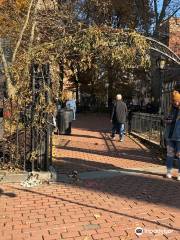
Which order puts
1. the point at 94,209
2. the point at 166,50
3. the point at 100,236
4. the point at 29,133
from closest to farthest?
the point at 100,236
the point at 94,209
the point at 29,133
the point at 166,50

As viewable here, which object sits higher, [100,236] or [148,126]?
[148,126]

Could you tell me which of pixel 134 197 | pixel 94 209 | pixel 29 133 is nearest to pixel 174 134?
pixel 134 197

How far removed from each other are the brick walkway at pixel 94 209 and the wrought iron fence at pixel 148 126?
202 inches

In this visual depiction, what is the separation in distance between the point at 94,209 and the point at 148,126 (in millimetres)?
10158

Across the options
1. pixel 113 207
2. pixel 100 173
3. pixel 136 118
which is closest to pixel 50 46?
pixel 100 173

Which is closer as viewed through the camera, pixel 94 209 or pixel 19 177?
pixel 94 209

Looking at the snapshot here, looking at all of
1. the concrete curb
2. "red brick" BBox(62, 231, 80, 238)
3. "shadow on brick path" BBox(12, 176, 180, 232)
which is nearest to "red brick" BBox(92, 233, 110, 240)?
"red brick" BBox(62, 231, 80, 238)

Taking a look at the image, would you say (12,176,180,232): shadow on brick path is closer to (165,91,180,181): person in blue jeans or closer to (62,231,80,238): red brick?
(165,91,180,181): person in blue jeans

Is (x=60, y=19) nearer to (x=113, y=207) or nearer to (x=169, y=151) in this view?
(x=169, y=151)

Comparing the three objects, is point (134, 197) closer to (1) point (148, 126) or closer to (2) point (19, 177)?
(2) point (19, 177)

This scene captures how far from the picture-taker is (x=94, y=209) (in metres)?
6.91

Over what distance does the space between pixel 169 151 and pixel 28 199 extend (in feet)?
10.5

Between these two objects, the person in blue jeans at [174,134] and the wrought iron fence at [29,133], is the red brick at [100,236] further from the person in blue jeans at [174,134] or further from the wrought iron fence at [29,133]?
the person in blue jeans at [174,134]

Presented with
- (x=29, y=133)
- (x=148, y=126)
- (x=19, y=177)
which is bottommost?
(x=19, y=177)
